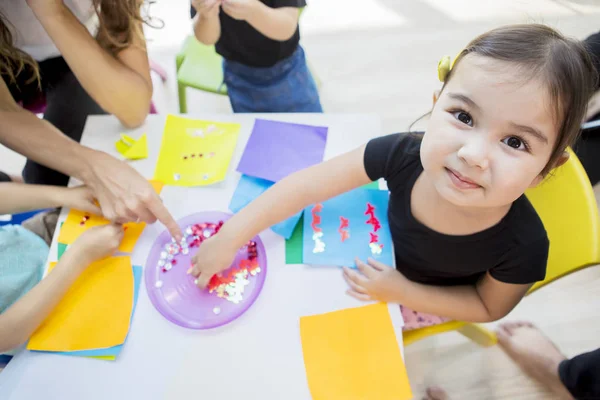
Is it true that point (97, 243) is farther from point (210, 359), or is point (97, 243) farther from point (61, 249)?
point (210, 359)

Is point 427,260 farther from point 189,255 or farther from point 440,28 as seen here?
point 440,28

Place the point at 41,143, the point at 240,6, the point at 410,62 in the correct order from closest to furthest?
the point at 41,143 → the point at 240,6 → the point at 410,62

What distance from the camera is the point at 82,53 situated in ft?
3.24

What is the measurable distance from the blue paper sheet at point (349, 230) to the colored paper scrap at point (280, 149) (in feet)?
0.36

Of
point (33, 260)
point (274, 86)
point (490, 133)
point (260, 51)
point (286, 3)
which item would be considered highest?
point (490, 133)

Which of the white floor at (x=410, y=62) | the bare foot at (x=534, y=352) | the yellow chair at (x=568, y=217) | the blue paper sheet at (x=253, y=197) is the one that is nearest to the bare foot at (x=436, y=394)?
the white floor at (x=410, y=62)

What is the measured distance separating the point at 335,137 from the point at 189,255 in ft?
1.35

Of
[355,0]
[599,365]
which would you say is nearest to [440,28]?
[355,0]

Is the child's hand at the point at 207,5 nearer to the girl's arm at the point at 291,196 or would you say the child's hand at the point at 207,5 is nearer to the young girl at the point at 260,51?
the young girl at the point at 260,51

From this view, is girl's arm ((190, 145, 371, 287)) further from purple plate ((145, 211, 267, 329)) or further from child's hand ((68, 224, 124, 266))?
child's hand ((68, 224, 124, 266))

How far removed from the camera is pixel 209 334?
28.3 inches

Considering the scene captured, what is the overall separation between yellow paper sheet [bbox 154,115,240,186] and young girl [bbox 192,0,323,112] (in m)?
0.29

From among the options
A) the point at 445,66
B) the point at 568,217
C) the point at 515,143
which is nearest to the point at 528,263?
the point at 568,217

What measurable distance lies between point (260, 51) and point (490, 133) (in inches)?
33.2
